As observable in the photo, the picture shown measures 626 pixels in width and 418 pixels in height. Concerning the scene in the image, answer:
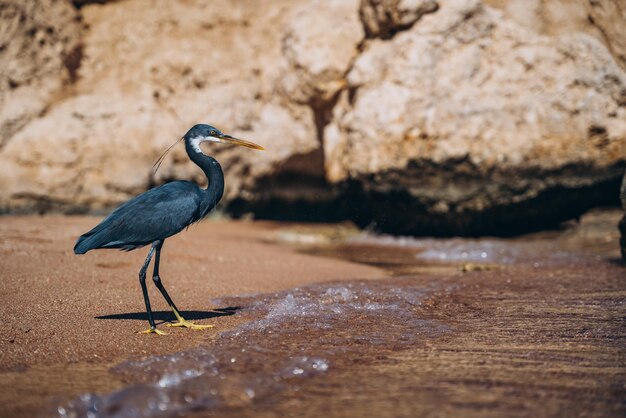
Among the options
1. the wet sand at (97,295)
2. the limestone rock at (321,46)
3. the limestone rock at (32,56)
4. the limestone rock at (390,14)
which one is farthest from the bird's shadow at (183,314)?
the limestone rock at (32,56)

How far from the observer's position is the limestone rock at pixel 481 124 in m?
8.12

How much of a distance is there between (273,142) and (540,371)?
801cm

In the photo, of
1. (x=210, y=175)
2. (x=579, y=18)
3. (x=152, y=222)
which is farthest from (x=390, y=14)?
(x=152, y=222)

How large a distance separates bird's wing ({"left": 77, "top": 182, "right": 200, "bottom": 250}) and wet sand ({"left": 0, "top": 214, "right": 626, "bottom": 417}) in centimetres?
51

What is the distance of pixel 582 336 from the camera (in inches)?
141

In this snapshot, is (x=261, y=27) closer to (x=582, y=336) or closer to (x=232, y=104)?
(x=232, y=104)

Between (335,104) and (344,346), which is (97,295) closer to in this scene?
(344,346)

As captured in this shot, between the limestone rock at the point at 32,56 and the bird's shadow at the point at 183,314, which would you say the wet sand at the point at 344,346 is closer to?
the bird's shadow at the point at 183,314

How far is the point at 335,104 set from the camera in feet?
33.1

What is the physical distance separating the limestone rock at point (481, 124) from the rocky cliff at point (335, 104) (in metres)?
0.02

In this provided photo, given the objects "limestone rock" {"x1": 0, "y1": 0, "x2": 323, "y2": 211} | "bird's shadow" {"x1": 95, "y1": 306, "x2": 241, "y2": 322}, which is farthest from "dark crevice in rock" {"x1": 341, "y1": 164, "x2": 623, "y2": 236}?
"bird's shadow" {"x1": 95, "y1": 306, "x2": 241, "y2": 322}

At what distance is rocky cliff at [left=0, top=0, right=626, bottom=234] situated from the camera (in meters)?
8.30

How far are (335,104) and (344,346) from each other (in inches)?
279

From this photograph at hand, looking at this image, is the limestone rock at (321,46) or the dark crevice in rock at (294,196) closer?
the limestone rock at (321,46)
